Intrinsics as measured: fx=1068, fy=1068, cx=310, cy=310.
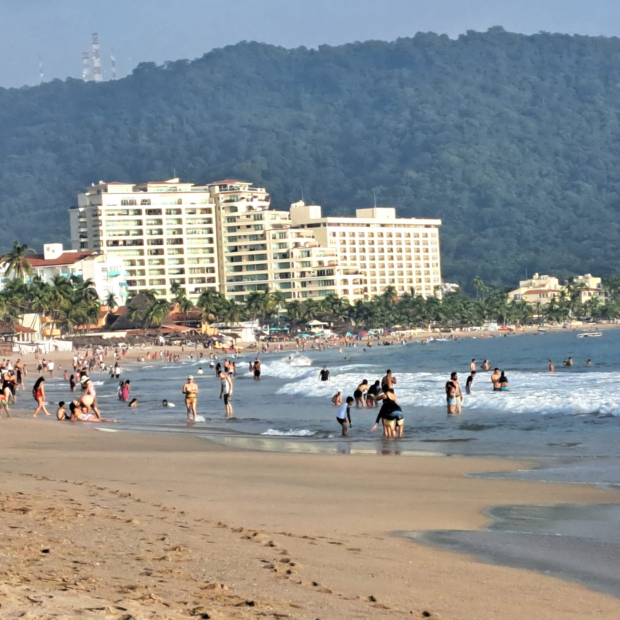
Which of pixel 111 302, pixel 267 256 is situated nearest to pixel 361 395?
pixel 111 302

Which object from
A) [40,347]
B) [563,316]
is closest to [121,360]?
[40,347]

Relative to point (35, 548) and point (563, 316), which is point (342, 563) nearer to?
point (35, 548)

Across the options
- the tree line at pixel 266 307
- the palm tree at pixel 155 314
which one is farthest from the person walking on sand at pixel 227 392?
the palm tree at pixel 155 314

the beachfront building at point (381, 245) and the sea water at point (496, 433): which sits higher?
the beachfront building at point (381, 245)

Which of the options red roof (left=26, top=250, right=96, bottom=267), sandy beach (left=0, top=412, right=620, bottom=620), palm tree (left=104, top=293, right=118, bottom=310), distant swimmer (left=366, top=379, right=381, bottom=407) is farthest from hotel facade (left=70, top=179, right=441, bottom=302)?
sandy beach (left=0, top=412, right=620, bottom=620)

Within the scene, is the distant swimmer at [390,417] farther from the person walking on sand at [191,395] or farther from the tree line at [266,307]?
the tree line at [266,307]

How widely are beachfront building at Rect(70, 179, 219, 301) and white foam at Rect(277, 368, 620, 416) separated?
119m

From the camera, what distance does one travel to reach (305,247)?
158 meters

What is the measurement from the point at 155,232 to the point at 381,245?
4100cm

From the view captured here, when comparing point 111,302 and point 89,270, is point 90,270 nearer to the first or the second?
point 89,270

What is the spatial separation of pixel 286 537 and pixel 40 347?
89737mm

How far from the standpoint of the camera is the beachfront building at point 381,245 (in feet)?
557

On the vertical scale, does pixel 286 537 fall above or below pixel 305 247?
below

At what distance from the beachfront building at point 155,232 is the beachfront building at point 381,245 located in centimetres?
1585
